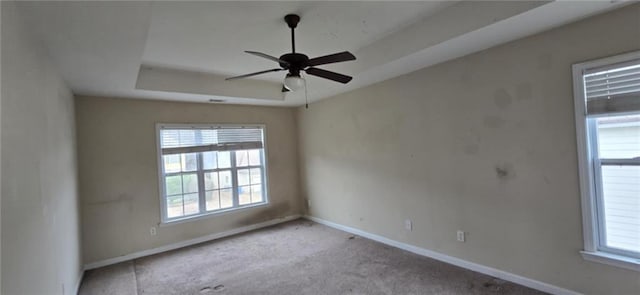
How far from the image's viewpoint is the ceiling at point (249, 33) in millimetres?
1886

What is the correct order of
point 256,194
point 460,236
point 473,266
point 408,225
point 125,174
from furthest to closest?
point 256,194 < point 125,174 < point 408,225 < point 460,236 < point 473,266

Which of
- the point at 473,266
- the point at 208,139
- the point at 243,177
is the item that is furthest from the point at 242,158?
the point at 473,266

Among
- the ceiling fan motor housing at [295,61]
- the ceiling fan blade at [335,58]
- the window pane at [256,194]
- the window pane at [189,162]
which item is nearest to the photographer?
the ceiling fan blade at [335,58]

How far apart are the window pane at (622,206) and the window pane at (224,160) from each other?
4594 mm

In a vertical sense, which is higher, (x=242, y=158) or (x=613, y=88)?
(x=613, y=88)

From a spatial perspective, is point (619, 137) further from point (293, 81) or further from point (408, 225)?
point (293, 81)

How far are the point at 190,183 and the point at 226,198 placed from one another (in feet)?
2.08

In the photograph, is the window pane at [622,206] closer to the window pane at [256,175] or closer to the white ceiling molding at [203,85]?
the white ceiling molding at [203,85]

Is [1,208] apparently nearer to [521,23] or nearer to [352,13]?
[352,13]

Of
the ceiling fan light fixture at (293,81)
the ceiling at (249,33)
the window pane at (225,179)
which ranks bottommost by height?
the window pane at (225,179)

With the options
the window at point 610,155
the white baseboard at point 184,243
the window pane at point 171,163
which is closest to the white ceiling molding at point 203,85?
the window pane at point 171,163

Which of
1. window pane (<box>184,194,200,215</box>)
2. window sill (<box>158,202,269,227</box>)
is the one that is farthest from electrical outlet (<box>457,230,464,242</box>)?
window pane (<box>184,194,200,215</box>)

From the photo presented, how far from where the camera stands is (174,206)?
4.39 meters

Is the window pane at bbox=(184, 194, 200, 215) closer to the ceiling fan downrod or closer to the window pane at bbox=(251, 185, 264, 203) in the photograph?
the window pane at bbox=(251, 185, 264, 203)
